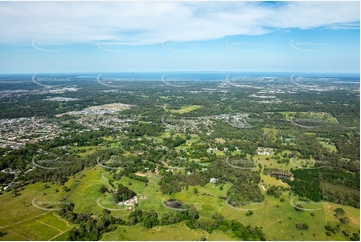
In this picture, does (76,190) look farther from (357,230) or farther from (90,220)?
(357,230)

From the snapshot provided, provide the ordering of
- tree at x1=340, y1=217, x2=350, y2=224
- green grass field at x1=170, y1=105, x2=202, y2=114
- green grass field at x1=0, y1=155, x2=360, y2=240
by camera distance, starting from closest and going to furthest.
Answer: green grass field at x1=0, y1=155, x2=360, y2=240 → tree at x1=340, y1=217, x2=350, y2=224 → green grass field at x1=170, y1=105, x2=202, y2=114

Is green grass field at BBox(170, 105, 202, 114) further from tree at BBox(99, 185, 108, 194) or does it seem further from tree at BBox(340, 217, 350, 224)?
tree at BBox(340, 217, 350, 224)

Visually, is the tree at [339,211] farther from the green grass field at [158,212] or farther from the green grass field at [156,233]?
the green grass field at [156,233]

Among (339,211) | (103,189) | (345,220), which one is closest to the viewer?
(345,220)

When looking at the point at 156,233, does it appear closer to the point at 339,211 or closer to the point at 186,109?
the point at 339,211

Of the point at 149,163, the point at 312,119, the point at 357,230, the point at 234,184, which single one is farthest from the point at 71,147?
the point at 312,119

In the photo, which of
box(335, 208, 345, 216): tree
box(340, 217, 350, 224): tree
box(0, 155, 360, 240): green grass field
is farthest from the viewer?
box(335, 208, 345, 216): tree

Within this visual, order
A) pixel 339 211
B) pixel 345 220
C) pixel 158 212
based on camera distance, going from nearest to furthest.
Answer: pixel 345 220 → pixel 339 211 → pixel 158 212

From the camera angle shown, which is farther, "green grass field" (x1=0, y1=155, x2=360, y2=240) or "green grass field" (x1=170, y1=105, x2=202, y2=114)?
"green grass field" (x1=170, y1=105, x2=202, y2=114)

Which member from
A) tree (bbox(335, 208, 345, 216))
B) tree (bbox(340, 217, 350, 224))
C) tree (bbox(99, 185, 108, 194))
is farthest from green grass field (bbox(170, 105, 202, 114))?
tree (bbox(340, 217, 350, 224))

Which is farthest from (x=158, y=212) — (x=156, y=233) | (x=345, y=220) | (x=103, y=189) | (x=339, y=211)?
(x=339, y=211)

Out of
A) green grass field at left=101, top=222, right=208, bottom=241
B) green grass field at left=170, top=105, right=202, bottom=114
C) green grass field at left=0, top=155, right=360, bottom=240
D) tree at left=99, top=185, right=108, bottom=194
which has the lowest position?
green grass field at left=101, top=222, right=208, bottom=241

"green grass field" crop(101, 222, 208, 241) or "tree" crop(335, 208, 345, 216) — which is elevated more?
"tree" crop(335, 208, 345, 216)
